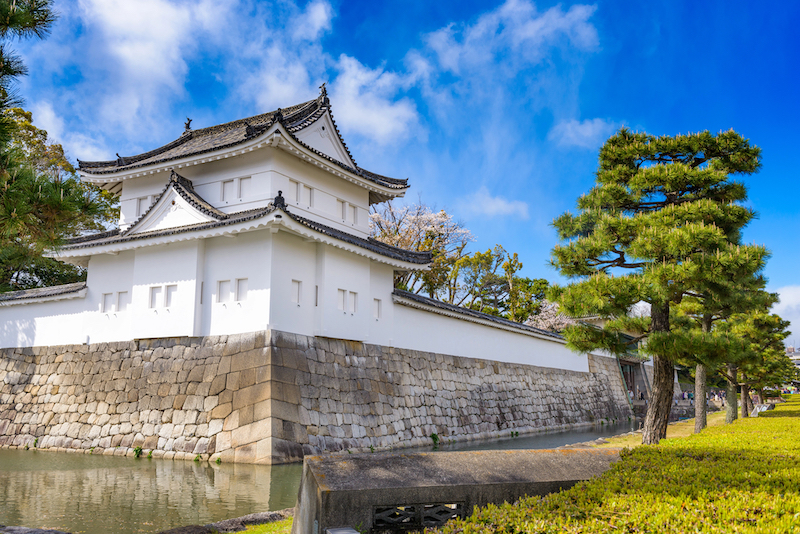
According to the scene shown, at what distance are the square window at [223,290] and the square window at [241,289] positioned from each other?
27 centimetres

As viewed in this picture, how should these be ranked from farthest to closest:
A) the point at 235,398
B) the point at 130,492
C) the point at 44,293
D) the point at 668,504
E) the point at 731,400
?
the point at 731,400
the point at 44,293
the point at 235,398
the point at 130,492
the point at 668,504

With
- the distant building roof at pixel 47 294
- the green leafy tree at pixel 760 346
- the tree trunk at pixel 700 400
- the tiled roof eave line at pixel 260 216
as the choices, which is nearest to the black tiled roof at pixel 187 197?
the tiled roof eave line at pixel 260 216

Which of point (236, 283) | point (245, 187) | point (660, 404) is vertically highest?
point (245, 187)

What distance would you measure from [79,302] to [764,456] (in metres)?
15.7

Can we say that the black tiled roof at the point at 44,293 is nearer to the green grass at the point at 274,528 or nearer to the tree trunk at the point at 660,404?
the green grass at the point at 274,528

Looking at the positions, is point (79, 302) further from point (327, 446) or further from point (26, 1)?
point (26, 1)

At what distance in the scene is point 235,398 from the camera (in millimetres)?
11391

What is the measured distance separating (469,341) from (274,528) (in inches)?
522

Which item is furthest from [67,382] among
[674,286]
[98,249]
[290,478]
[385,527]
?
[674,286]

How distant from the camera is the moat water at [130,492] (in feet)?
20.5

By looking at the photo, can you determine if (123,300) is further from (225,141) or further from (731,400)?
(731,400)

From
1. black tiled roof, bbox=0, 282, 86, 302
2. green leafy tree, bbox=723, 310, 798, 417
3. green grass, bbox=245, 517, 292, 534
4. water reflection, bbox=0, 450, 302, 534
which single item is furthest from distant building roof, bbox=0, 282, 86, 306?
green leafy tree, bbox=723, 310, 798, 417

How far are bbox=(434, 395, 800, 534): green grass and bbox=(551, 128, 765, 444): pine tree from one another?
4.87 meters

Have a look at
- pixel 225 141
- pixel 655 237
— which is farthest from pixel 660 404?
pixel 225 141
